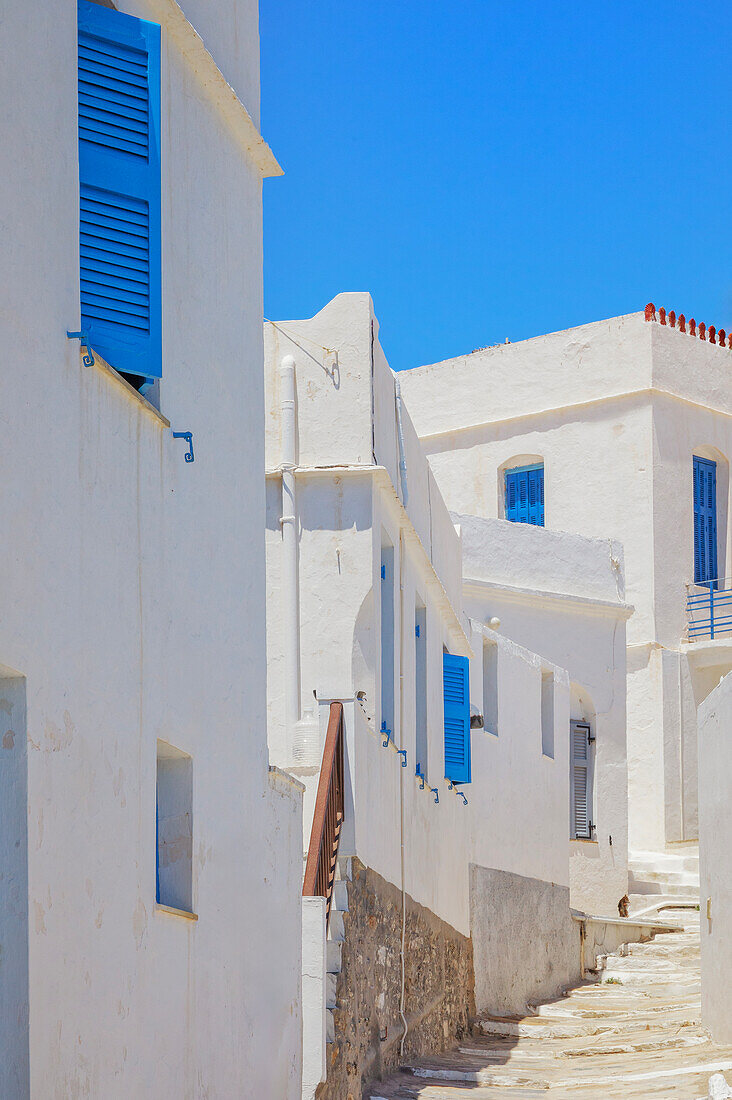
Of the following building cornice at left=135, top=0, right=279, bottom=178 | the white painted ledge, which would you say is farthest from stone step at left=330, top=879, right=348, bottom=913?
building cornice at left=135, top=0, right=279, bottom=178

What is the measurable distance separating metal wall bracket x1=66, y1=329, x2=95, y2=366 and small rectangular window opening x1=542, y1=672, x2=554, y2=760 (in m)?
16.0

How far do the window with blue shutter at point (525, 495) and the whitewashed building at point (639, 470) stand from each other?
4 cm

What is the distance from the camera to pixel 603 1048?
14.4 meters

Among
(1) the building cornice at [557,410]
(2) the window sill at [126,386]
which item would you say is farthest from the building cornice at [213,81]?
(1) the building cornice at [557,410]

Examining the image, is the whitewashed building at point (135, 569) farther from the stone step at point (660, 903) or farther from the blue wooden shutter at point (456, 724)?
the stone step at point (660, 903)

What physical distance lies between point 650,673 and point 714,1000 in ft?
44.9

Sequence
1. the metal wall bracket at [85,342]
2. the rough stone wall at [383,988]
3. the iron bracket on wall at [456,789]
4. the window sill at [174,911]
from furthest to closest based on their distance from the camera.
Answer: the iron bracket on wall at [456,789], the rough stone wall at [383,988], the window sill at [174,911], the metal wall bracket at [85,342]

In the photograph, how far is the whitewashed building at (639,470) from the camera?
26.4 meters

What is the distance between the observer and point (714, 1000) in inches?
519

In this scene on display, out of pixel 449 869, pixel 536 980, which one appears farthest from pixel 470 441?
pixel 449 869

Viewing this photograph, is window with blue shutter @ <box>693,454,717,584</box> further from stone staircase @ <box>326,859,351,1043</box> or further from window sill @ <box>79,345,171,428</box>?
window sill @ <box>79,345,171,428</box>

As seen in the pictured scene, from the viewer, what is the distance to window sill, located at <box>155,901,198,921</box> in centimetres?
660

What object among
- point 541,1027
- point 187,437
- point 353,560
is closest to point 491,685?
point 541,1027

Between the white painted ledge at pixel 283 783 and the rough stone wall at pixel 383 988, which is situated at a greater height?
the white painted ledge at pixel 283 783
